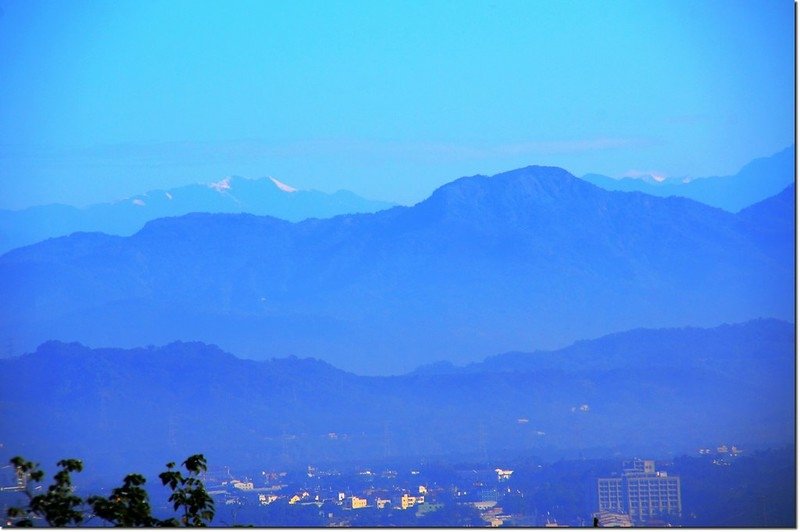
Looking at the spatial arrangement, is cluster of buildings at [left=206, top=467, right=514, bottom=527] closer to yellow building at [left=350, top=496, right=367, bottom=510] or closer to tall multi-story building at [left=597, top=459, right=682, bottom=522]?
yellow building at [left=350, top=496, right=367, bottom=510]

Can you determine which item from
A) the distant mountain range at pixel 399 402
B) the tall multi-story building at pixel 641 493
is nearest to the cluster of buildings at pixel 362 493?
the distant mountain range at pixel 399 402

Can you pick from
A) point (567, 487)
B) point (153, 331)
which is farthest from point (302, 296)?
point (567, 487)

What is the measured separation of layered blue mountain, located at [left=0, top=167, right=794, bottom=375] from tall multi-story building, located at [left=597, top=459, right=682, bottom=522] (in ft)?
11.1

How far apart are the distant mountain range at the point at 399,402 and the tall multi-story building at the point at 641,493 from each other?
1542 millimetres

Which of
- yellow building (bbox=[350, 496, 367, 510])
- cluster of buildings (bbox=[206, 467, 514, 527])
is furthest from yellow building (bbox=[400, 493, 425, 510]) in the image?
yellow building (bbox=[350, 496, 367, 510])

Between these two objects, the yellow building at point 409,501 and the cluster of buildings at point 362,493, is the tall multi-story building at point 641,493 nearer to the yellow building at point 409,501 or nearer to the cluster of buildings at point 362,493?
the cluster of buildings at point 362,493

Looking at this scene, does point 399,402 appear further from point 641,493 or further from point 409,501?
point 641,493

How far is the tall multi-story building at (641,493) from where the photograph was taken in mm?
18469

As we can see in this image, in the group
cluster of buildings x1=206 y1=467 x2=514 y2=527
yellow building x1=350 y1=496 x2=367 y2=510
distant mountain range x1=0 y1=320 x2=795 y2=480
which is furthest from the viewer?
distant mountain range x1=0 y1=320 x2=795 y2=480

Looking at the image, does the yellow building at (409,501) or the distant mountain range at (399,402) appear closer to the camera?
the yellow building at (409,501)

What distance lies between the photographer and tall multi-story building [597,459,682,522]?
60.6 feet

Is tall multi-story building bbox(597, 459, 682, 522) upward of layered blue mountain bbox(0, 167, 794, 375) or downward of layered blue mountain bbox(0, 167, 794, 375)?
downward

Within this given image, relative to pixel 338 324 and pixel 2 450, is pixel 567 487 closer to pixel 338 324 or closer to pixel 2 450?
pixel 338 324

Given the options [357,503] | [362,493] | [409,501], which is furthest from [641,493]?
[357,503]
